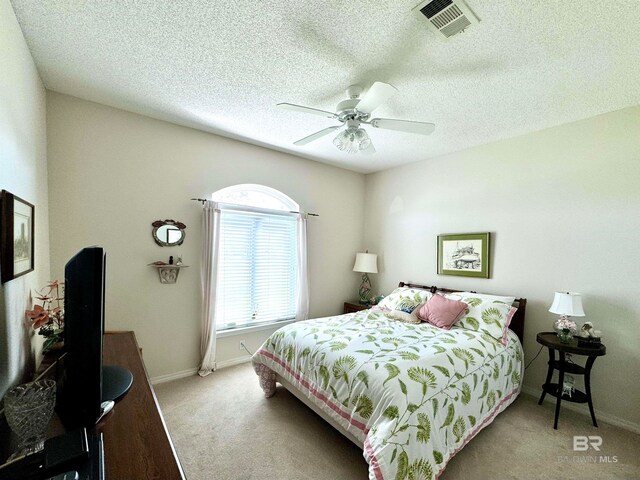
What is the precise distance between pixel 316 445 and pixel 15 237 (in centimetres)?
225

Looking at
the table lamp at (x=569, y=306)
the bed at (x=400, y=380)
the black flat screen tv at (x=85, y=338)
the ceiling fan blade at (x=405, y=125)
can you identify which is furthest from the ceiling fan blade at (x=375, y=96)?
the table lamp at (x=569, y=306)

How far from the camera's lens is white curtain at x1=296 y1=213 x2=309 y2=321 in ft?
12.7

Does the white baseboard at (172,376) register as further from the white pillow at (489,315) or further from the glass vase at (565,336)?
the glass vase at (565,336)

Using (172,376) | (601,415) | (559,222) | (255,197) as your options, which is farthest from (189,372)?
(559,222)

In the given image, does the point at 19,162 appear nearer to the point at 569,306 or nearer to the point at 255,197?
the point at 255,197

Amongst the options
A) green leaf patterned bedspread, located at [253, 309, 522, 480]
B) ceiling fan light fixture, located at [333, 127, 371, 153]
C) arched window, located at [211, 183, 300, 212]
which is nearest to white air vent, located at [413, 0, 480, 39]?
ceiling fan light fixture, located at [333, 127, 371, 153]

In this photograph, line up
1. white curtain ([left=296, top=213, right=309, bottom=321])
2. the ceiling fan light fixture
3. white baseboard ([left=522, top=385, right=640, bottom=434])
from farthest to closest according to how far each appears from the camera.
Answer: white curtain ([left=296, top=213, right=309, bottom=321]) < white baseboard ([left=522, top=385, right=640, bottom=434]) < the ceiling fan light fixture

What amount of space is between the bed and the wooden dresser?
113 centimetres

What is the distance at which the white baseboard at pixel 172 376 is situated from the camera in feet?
9.58

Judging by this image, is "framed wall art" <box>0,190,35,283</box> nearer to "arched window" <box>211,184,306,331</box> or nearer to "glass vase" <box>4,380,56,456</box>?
"glass vase" <box>4,380,56,456</box>

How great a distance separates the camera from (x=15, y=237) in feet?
4.54

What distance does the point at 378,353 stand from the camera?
2.10 m

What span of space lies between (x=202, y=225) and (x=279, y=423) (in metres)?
2.12

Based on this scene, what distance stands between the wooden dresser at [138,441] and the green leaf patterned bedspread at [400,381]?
113cm
